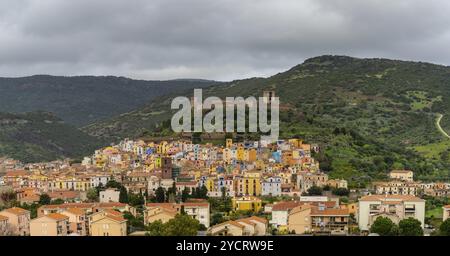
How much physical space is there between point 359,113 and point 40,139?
64.4 ft

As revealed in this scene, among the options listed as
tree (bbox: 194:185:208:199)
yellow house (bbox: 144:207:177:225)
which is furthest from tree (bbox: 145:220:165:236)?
tree (bbox: 194:185:208:199)

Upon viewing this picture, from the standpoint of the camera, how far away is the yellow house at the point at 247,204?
1345 cm

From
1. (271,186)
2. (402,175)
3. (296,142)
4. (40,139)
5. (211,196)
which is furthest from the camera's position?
(40,139)

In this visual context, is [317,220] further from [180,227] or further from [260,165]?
[260,165]

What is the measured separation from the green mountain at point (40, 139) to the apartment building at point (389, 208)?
77.2 feet

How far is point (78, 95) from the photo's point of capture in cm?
6550

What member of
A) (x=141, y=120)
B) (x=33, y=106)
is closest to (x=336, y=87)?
(x=141, y=120)

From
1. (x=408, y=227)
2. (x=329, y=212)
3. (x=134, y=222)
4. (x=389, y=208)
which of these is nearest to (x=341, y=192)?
(x=389, y=208)

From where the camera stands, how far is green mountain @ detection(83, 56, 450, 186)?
2027 cm

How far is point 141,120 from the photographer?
44.8 m

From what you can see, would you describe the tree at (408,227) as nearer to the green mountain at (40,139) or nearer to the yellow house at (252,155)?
the yellow house at (252,155)

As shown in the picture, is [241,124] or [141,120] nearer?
[241,124]
